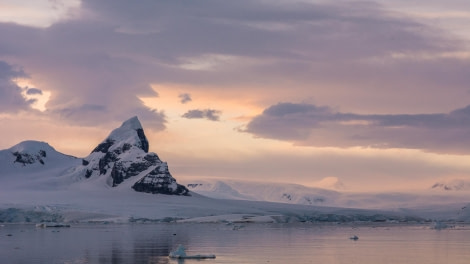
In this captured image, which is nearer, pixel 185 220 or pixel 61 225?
pixel 61 225

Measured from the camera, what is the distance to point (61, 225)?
422 feet

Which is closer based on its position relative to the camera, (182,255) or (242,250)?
(182,255)

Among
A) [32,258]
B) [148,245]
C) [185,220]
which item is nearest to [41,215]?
[185,220]

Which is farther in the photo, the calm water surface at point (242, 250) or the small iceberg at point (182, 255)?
the small iceberg at point (182, 255)

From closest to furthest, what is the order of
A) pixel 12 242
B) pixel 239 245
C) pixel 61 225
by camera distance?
pixel 239 245 < pixel 12 242 < pixel 61 225

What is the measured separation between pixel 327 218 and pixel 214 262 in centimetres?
11105

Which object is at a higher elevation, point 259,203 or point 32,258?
point 259,203

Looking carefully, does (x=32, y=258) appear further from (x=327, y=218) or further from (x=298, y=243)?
(x=327, y=218)

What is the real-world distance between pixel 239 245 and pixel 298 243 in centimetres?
685

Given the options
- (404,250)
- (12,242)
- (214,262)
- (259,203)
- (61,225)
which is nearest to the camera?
(214,262)

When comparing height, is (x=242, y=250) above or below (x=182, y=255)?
above

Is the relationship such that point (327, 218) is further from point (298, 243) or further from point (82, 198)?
point (298, 243)

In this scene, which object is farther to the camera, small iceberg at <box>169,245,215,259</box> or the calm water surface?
small iceberg at <box>169,245,215,259</box>

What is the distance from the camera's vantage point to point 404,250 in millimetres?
69875
